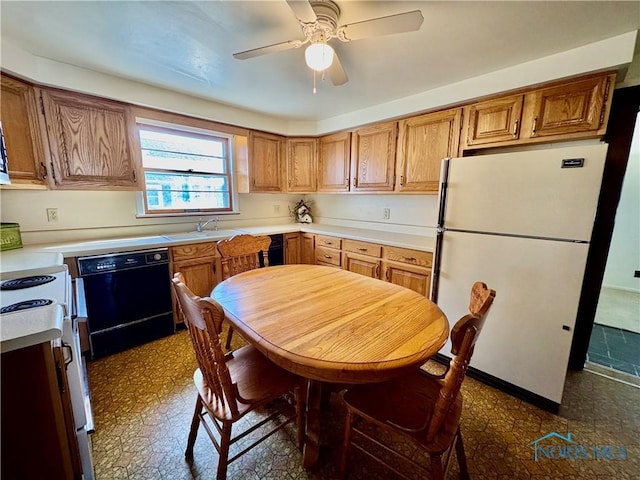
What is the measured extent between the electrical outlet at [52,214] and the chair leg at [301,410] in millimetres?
2483

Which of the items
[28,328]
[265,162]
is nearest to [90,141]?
[265,162]

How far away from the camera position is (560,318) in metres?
1.57

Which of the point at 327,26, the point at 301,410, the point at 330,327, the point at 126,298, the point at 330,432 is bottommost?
the point at 330,432

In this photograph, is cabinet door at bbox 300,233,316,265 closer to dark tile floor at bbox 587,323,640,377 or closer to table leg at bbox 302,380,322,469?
table leg at bbox 302,380,322,469

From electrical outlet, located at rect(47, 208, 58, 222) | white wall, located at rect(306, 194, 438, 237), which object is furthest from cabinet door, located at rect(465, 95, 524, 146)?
electrical outlet, located at rect(47, 208, 58, 222)

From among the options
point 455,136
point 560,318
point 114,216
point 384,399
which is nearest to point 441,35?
point 455,136

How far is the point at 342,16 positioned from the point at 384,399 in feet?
6.15

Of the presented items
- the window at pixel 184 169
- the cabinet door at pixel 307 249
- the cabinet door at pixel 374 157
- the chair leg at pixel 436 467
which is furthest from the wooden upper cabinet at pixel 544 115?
the window at pixel 184 169

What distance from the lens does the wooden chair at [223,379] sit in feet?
3.03

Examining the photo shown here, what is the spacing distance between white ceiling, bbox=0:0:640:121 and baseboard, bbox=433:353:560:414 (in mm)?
2184

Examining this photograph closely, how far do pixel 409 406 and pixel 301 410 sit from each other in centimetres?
56

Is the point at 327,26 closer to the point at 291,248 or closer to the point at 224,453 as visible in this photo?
the point at 224,453

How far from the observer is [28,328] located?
78 cm

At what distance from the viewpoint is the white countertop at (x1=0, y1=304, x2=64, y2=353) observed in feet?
2.39
